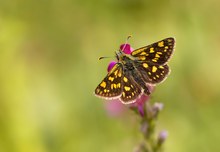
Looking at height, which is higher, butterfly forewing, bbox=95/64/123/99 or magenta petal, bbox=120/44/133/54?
magenta petal, bbox=120/44/133/54

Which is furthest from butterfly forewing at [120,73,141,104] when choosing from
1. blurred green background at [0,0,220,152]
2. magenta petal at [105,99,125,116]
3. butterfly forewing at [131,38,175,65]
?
magenta petal at [105,99,125,116]

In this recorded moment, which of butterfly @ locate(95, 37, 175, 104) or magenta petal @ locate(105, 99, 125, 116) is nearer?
butterfly @ locate(95, 37, 175, 104)

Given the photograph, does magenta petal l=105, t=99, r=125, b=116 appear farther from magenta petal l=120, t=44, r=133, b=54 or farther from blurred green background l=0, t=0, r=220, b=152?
magenta petal l=120, t=44, r=133, b=54

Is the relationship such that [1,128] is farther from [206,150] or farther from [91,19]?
[91,19]

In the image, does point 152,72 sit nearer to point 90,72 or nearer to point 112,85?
point 112,85

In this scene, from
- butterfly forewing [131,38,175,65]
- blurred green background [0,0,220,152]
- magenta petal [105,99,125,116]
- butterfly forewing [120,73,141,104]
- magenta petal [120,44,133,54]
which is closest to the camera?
butterfly forewing [120,73,141,104]

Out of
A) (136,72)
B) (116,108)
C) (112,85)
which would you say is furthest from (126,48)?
(116,108)
